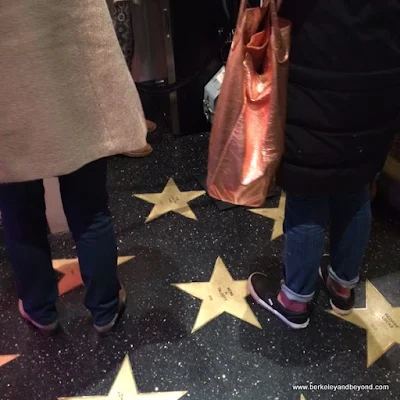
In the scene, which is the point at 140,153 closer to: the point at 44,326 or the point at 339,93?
the point at 44,326

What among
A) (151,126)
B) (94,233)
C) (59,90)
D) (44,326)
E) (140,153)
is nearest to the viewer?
(59,90)

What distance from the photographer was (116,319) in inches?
50.5

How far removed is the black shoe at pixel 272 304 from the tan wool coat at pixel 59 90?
607 millimetres

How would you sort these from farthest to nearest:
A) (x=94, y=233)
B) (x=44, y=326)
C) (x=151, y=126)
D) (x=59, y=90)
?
(x=151, y=126) → (x=44, y=326) → (x=94, y=233) → (x=59, y=90)

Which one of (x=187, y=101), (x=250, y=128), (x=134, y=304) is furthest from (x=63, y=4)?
(x=187, y=101)

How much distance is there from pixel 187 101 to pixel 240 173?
41.1 inches

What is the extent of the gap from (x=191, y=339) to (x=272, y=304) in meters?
0.23

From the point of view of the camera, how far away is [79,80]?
0.84 meters

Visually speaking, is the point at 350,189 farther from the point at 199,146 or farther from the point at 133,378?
the point at 199,146

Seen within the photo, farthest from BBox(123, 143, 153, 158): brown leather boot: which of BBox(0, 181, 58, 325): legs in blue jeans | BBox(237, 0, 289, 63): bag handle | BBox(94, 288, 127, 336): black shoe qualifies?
BBox(237, 0, 289, 63): bag handle

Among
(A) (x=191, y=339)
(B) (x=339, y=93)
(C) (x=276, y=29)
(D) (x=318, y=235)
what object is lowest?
(A) (x=191, y=339)

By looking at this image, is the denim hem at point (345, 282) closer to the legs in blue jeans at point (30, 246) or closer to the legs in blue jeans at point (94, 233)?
the legs in blue jeans at point (94, 233)

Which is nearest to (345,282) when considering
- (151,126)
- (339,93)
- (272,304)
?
(272,304)

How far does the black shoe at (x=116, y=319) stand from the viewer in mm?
1251
